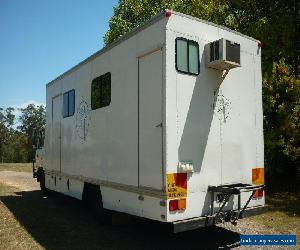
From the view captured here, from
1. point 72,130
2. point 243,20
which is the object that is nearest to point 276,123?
point 243,20

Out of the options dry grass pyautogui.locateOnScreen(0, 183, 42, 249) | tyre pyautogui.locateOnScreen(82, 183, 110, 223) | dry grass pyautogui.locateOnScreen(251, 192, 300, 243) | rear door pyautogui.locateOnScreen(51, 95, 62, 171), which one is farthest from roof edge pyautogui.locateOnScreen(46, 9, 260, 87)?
dry grass pyautogui.locateOnScreen(251, 192, 300, 243)

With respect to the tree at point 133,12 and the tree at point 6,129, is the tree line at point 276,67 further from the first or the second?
the tree at point 6,129

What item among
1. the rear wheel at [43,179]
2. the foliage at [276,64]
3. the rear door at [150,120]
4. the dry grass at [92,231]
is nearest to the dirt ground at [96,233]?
the dry grass at [92,231]

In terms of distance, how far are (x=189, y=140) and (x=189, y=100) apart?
2.34 ft

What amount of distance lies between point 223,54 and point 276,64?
8.38m

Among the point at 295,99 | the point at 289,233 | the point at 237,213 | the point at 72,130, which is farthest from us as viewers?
the point at 295,99

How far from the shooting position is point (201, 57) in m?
6.79

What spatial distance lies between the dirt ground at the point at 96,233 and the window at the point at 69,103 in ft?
9.48

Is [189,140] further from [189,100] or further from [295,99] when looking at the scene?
[295,99]

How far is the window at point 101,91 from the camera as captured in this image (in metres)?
8.09

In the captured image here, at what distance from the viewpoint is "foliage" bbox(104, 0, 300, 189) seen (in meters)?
13.5

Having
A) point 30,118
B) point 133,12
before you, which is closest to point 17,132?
point 30,118

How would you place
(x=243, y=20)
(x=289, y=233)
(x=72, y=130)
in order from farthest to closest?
(x=243, y=20)
(x=72, y=130)
(x=289, y=233)

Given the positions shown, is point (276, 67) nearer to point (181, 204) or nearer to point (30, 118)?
point (181, 204)
